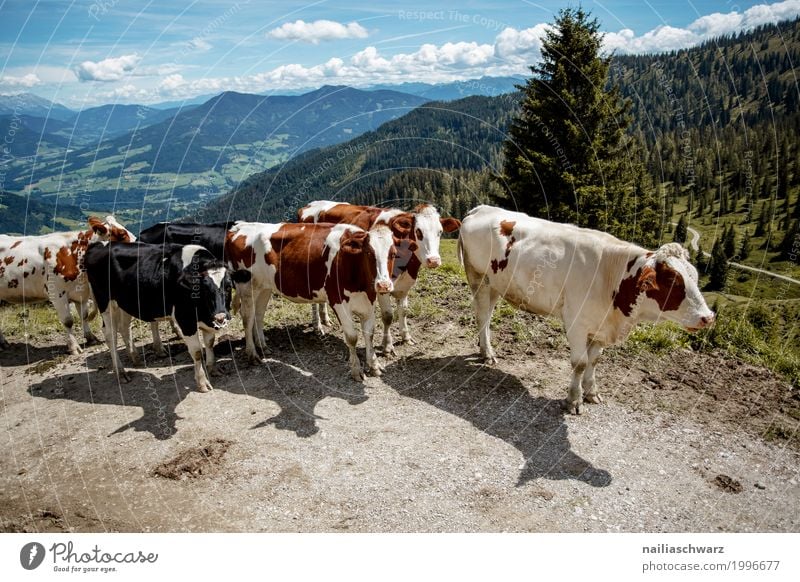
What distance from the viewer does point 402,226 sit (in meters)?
13.2

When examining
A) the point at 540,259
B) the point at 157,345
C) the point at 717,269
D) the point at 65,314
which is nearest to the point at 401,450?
the point at 540,259

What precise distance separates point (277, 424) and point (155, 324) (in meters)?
5.21

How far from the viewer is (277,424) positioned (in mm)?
10234

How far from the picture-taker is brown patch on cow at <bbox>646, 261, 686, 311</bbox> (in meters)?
8.76

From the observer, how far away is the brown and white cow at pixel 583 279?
8.84 metres

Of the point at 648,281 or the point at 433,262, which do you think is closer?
the point at 648,281

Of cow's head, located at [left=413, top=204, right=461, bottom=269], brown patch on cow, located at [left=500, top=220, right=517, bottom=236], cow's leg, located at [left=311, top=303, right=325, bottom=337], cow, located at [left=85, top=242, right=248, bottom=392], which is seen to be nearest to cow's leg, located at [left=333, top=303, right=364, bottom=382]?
cow's head, located at [left=413, top=204, right=461, bottom=269]

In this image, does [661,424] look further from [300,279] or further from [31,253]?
[31,253]

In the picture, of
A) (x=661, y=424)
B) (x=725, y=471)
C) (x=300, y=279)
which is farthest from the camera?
(x=300, y=279)

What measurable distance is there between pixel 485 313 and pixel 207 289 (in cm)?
632

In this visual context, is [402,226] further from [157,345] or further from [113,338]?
[113,338]

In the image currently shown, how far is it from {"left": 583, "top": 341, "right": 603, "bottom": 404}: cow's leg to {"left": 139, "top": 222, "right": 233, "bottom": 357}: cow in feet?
29.3

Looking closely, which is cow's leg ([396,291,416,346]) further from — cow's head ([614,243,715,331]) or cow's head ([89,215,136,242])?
cow's head ([89,215,136,242])

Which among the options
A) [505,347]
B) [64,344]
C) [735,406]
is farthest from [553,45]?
[64,344]
